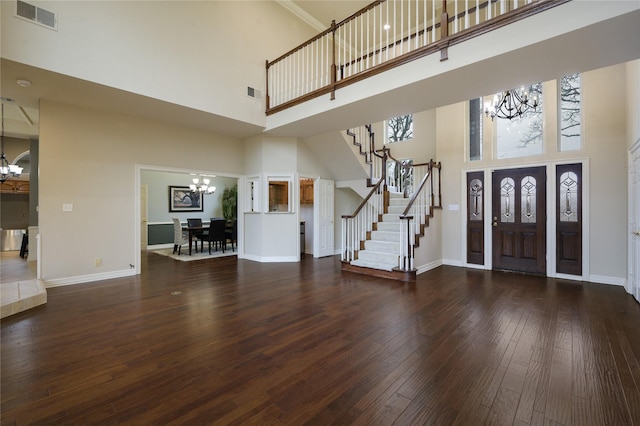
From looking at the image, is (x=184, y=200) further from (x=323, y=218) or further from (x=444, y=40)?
(x=444, y=40)

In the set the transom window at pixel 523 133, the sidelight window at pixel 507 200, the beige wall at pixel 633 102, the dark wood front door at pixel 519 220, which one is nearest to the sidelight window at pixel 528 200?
the dark wood front door at pixel 519 220

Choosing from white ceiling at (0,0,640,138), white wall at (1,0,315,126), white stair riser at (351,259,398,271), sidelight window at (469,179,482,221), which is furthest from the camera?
sidelight window at (469,179,482,221)

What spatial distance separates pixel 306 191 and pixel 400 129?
137 inches

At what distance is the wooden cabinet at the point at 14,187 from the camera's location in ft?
29.9

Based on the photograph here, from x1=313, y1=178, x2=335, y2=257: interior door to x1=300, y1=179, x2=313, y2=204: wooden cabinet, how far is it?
554 mm

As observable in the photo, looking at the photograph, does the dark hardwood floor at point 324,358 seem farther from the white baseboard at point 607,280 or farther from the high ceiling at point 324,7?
the high ceiling at point 324,7

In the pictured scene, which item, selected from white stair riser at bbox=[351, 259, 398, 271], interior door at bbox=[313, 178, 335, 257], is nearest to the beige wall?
white stair riser at bbox=[351, 259, 398, 271]

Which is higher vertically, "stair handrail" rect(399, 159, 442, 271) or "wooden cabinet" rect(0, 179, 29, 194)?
"wooden cabinet" rect(0, 179, 29, 194)

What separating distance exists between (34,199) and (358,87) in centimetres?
771

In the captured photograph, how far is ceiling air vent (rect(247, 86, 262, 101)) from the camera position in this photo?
583 cm

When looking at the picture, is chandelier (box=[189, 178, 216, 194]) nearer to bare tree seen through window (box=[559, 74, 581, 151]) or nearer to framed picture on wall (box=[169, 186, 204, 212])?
framed picture on wall (box=[169, 186, 204, 212])

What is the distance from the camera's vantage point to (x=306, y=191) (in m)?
8.23

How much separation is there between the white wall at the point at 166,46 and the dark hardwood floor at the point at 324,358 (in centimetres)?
323

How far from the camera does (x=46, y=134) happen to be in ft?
15.0
